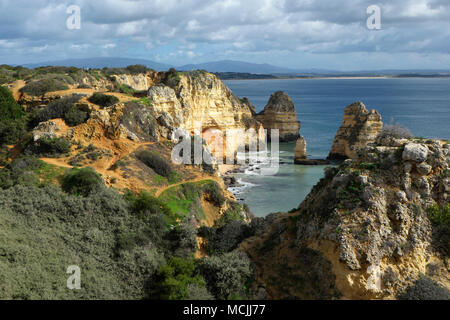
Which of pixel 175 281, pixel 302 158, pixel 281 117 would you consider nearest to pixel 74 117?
pixel 175 281

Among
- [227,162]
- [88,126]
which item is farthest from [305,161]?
[88,126]

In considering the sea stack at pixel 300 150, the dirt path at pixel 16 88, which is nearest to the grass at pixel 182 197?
the dirt path at pixel 16 88

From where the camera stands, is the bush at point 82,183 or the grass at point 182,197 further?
the grass at point 182,197

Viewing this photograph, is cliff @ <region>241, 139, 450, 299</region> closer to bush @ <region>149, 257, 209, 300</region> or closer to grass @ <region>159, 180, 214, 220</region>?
bush @ <region>149, 257, 209, 300</region>

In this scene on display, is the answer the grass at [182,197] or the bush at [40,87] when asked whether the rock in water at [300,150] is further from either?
the bush at [40,87]

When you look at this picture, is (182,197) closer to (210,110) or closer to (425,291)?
(425,291)

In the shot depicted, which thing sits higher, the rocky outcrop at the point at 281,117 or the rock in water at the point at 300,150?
the rocky outcrop at the point at 281,117
